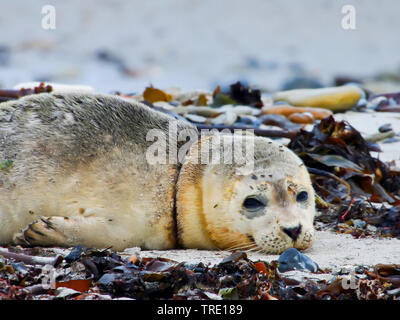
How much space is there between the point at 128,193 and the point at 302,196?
0.94 m

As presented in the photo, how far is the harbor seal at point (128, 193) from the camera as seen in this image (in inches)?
132

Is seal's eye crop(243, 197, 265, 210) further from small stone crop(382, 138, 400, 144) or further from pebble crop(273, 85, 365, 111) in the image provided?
pebble crop(273, 85, 365, 111)

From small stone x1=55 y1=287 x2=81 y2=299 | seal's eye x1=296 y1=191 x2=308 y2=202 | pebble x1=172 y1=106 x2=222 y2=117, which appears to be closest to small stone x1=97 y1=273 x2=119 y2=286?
small stone x1=55 y1=287 x2=81 y2=299

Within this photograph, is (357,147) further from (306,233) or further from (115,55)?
(115,55)

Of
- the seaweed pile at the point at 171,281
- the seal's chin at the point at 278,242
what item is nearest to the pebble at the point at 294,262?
the seaweed pile at the point at 171,281

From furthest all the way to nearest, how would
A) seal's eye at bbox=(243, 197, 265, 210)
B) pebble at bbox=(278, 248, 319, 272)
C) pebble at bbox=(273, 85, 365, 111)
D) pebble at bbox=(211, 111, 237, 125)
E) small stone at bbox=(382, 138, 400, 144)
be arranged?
pebble at bbox=(273, 85, 365, 111)
pebble at bbox=(211, 111, 237, 125)
small stone at bbox=(382, 138, 400, 144)
seal's eye at bbox=(243, 197, 265, 210)
pebble at bbox=(278, 248, 319, 272)

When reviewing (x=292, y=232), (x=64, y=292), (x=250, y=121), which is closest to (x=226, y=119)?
(x=250, y=121)

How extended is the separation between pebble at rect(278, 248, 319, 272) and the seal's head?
276 millimetres

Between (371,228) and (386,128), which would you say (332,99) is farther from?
(371,228)

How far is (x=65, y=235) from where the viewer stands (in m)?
3.29

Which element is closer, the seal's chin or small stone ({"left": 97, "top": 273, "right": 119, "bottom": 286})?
small stone ({"left": 97, "top": 273, "right": 119, "bottom": 286})

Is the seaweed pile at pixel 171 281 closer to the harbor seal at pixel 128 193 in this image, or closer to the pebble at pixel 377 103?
the harbor seal at pixel 128 193

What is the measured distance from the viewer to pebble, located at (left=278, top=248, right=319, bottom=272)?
115 inches

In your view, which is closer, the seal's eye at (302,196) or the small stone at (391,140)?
the seal's eye at (302,196)
